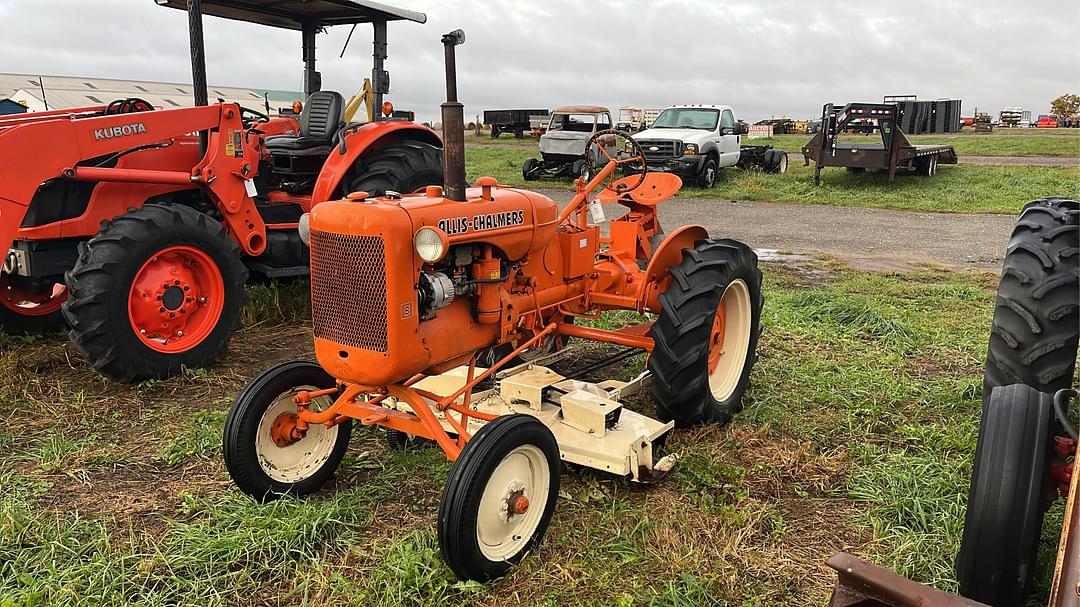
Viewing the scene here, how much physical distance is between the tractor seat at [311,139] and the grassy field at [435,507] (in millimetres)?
1841

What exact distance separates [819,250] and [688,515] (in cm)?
727

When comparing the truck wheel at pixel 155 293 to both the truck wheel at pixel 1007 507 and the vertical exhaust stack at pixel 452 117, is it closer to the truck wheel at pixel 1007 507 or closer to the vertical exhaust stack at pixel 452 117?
the vertical exhaust stack at pixel 452 117

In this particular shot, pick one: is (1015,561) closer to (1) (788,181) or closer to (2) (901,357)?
(2) (901,357)

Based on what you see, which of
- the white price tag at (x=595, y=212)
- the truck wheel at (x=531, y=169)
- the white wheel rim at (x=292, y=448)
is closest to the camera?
the white wheel rim at (x=292, y=448)

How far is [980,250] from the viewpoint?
9.65 m

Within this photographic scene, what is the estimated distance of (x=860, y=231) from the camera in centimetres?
1137

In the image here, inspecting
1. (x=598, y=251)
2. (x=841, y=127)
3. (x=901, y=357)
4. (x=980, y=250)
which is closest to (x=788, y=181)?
(x=841, y=127)

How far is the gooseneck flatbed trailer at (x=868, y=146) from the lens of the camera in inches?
578

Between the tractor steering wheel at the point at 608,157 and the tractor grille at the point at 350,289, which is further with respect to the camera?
the tractor steering wheel at the point at 608,157

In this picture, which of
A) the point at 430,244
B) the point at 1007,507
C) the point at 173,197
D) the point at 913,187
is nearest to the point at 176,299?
the point at 173,197

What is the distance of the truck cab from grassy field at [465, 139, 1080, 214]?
1.43ft

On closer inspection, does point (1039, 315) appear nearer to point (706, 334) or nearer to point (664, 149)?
point (706, 334)

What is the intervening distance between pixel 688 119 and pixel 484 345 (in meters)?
14.7

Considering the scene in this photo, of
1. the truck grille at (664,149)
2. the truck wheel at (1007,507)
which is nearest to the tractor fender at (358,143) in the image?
the truck wheel at (1007,507)
